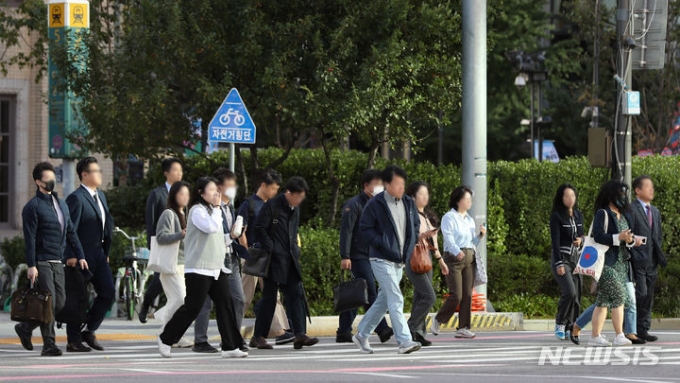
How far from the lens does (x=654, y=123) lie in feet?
147

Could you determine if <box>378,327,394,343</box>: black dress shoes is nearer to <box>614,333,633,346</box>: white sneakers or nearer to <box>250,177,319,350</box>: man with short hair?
<box>250,177,319,350</box>: man with short hair

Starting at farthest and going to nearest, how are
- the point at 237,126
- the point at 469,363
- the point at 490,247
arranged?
the point at 490,247, the point at 237,126, the point at 469,363

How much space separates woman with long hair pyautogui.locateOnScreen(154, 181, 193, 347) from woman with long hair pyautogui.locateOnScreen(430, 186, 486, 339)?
3.23m

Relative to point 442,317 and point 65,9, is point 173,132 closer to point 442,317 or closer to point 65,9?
point 65,9

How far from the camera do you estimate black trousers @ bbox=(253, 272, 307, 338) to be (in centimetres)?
1521

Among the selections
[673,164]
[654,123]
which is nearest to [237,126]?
[673,164]

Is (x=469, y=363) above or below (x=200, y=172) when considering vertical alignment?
below

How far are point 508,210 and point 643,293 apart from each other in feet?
21.5

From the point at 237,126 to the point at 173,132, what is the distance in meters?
3.39

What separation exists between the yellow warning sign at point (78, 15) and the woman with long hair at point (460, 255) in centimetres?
706

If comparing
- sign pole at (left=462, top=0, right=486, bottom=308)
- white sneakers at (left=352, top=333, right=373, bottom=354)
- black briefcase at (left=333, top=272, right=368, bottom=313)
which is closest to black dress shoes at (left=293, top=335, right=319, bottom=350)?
black briefcase at (left=333, top=272, right=368, bottom=313)

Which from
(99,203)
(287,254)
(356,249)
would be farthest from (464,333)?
(99,203)

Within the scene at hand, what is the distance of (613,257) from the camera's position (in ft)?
50.9

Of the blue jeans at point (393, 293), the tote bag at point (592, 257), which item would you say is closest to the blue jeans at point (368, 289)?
the blue jeans at point (393, 293)
